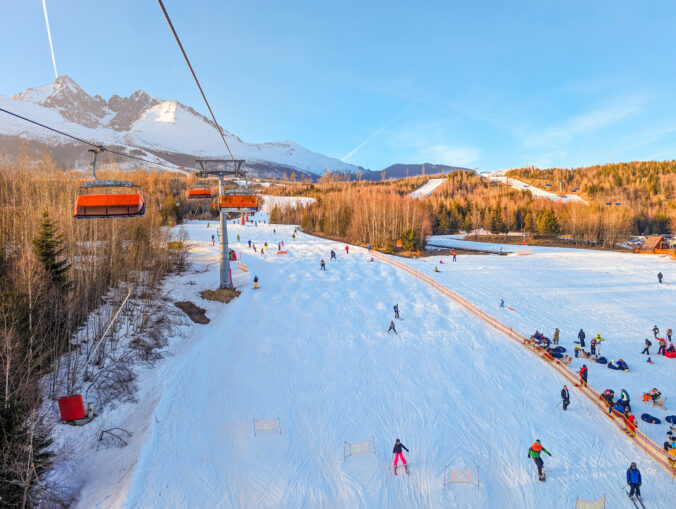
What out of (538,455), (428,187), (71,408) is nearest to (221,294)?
(71,408)

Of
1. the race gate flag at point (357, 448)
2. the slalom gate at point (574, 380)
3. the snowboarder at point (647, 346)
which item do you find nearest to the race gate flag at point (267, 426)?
the race gate flag at point (357, 448)

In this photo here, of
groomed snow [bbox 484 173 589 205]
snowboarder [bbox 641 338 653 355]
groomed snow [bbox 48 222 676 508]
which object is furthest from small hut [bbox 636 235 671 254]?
groomed snow [bbox 484 173 589 205]

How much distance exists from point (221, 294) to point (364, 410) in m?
15.6

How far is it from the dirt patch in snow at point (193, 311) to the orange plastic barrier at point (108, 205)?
1387 cm

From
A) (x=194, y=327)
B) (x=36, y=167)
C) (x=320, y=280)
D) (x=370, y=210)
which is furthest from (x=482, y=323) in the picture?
(x=370, y=210)

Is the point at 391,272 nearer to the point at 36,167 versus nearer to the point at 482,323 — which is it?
the point at 482,323

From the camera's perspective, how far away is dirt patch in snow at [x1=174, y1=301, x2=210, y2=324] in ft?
72.1

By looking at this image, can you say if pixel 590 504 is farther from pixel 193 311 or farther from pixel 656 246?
pixel 656 246

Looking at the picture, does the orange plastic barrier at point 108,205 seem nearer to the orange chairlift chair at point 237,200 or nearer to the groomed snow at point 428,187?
the orange chairlift chair at point 237,200

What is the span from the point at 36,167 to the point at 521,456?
30499 millimetres

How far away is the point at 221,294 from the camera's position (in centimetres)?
2522

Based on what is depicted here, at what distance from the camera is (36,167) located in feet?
69.7

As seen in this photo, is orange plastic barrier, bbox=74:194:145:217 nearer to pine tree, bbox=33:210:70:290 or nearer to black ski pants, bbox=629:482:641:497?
pine tree, bbox=33:210:70:290

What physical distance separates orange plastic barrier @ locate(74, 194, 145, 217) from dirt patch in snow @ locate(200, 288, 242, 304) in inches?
638
